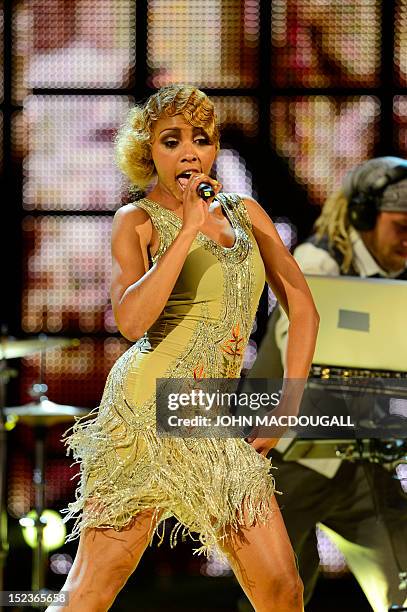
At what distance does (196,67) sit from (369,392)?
2.53 meters

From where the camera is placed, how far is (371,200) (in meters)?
4.63

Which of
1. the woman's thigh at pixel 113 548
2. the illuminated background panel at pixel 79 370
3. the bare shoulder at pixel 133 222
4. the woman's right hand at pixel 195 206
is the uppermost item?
the woman's right hand at pixel 195 206

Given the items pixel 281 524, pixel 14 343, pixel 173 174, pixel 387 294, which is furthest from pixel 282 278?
pixel 14 343

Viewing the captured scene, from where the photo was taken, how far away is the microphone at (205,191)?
2.58 meters

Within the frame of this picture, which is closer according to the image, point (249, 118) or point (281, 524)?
point (281, 524)

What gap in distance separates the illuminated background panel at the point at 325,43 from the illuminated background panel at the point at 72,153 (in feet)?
2.74

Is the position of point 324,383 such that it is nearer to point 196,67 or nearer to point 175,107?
point 175,107

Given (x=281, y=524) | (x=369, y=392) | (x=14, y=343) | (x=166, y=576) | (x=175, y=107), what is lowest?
(x=166, y=576)

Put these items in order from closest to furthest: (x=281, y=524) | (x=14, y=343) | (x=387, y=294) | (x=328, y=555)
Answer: (x=281, y=524) < (x=387, y=294) < (x=14, y=343) < (x=328, y=555)

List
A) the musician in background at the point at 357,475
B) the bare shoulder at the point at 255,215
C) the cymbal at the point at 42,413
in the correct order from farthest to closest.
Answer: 1. the cymbal at the point at 42,413
2. the musician in background at the point at 357,475
3. the bare shoulder at the point at 255,215

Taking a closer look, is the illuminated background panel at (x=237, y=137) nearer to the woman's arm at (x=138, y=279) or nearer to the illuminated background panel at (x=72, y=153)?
the illuminated background panel at (x=72, y=153)

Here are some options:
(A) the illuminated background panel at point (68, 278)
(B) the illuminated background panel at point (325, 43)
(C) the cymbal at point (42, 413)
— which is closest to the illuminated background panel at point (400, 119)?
(B) the illuminated background panel at point (325, 43)

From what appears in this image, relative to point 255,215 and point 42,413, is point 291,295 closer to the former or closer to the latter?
point 255,215

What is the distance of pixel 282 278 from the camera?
2885 millimetres
